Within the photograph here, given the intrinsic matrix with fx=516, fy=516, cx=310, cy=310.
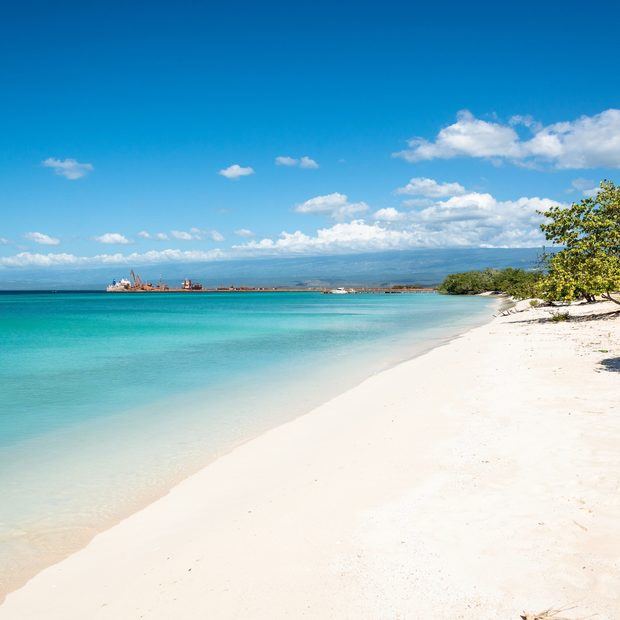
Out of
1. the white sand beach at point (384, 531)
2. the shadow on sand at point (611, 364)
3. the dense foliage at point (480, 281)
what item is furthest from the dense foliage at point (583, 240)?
the dense foliage at point (480, 281)

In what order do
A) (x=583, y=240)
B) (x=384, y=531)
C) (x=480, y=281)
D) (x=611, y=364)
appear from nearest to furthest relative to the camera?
(x=384, y=531)
(x=611, y=364)
(x=583, y=240)
(x=480, y=281)

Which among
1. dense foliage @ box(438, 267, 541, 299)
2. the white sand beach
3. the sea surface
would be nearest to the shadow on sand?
the white sand beach

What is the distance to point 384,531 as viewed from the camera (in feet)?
20.8

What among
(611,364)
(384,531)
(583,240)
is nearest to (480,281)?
(583,240)

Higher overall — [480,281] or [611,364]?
[480,281]

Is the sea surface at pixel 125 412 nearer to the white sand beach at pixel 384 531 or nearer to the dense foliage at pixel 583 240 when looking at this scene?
Result: the white sand beach at pixel 384 531

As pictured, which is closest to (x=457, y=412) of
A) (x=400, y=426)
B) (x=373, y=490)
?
(x=400, y=426)

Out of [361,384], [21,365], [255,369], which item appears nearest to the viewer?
[361,384]

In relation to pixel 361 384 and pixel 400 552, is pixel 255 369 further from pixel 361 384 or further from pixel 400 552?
pixel 400 552

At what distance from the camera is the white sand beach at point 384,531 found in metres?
5.11

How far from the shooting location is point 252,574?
5.69 m

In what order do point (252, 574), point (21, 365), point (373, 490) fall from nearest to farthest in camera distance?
point (252, 574), point (373, 490), point (21, 365)

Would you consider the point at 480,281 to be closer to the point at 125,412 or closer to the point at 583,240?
the point at 583,240

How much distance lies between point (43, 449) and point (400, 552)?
9432 millimetres
